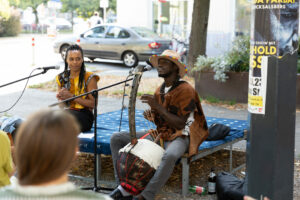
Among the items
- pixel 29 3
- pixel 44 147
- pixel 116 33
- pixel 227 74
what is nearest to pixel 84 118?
pixel 44 147

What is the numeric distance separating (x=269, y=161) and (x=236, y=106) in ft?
20.0

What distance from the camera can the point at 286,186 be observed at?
4062mm

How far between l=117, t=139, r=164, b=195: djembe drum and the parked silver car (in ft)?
37.7

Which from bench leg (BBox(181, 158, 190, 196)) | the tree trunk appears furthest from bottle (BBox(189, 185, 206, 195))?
the tree trunk

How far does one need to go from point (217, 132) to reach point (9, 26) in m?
38.1

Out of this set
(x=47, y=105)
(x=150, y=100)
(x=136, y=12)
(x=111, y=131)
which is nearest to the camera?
(x=150, y=100)

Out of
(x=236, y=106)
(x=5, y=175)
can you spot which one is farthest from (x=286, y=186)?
(x=236, y=106)

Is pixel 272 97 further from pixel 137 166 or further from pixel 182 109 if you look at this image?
pixel 137 166

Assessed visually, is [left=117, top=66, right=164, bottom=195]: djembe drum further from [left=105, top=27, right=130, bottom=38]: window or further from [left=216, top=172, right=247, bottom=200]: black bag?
[left=105, top=27, right=130, bottom=38]: window

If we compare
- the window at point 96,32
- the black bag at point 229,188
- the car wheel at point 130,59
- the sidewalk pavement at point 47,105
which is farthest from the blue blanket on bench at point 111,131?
the window at point 96,32

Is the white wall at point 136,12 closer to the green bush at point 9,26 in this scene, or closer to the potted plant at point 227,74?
the potted plant at point 227,74

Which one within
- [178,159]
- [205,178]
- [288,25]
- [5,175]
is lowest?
[205,178]

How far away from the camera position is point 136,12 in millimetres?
22672

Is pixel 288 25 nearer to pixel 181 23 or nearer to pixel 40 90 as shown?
pixel 40 90
